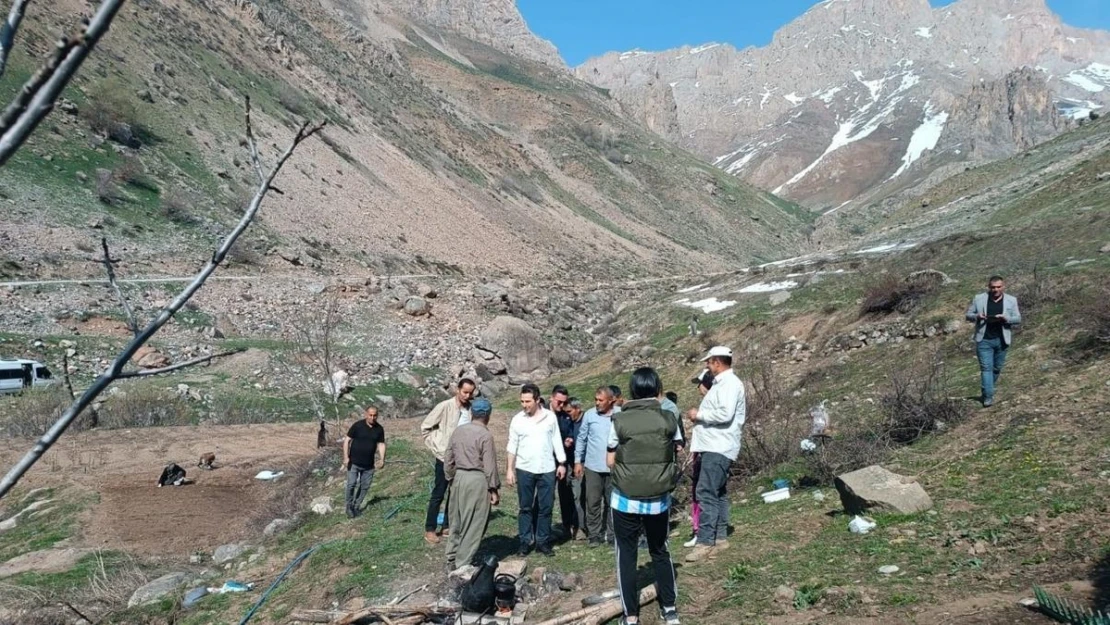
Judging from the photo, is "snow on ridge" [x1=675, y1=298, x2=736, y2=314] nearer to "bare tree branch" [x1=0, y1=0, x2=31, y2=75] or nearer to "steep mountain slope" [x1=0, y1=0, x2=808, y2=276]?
"steep mountain slope" [x1=0, y1=0, x2=808, y2=276]

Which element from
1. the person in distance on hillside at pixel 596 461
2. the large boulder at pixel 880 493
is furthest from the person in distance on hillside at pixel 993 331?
the person in distance on hillside at pixel 596 461

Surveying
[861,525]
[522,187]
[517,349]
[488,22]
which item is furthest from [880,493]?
[488,22]

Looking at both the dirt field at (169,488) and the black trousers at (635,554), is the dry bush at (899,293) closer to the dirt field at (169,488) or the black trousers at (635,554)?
the black trousers at (635,554)

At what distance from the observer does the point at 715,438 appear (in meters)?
6.07

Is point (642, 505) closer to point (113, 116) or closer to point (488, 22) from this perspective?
point (113, 116)

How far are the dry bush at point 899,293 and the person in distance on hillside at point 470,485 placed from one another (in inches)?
446

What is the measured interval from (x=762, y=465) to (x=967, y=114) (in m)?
188

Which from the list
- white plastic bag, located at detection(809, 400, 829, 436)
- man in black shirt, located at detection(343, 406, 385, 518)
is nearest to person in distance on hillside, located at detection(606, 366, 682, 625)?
white plastic bag, located at detection(809, 400, 829, 436)

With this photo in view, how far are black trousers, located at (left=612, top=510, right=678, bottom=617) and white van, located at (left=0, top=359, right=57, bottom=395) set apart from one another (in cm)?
1735

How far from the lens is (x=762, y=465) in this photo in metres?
8.88

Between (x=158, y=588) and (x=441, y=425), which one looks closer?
(x=441, y=425)

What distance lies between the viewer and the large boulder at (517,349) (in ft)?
77.7

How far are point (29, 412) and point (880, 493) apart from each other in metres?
17.2

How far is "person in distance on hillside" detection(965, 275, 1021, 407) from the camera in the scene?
8258mm
